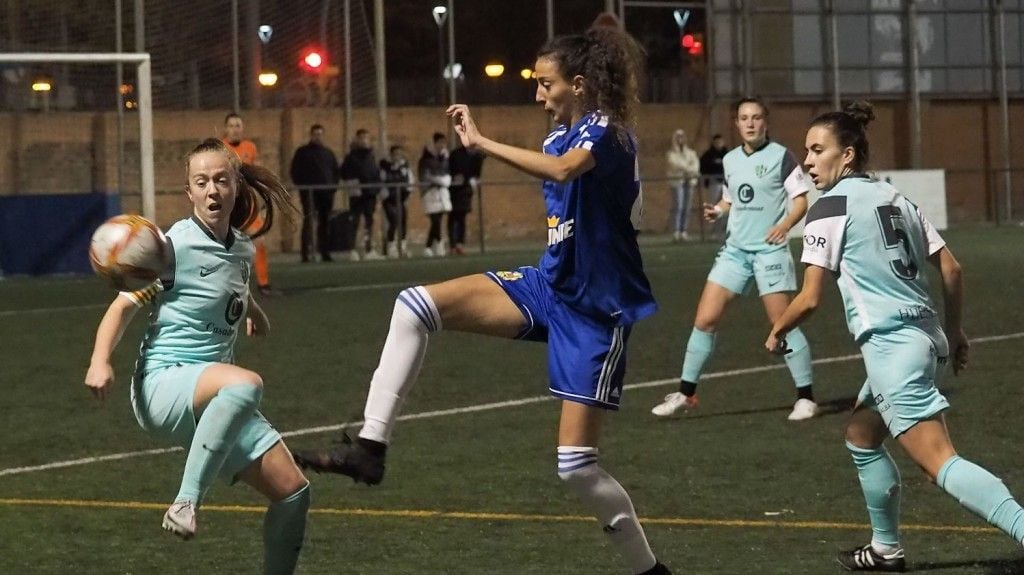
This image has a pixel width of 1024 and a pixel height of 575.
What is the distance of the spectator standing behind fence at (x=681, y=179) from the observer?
34.5 m

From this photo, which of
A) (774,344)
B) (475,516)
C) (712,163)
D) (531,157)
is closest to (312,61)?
(712,163)

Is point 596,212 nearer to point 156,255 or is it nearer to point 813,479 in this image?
point 156,255

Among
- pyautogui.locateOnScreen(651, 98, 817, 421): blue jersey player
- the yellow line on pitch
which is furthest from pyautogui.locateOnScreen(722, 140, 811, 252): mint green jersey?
the yellow line on pitch

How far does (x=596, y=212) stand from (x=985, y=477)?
5.42ft

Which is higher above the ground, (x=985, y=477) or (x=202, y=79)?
(x=202, y=79)

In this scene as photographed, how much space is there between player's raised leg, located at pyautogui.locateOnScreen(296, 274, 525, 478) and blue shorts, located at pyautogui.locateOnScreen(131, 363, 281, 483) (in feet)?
1.04

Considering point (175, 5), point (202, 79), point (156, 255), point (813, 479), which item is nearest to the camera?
point (156, 255)

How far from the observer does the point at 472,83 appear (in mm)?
38812

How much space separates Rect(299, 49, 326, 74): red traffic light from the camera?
3372 cm

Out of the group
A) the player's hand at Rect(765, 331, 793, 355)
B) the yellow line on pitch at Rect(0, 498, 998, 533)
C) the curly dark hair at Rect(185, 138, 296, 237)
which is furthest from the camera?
the yellow line on pitch at Rect(0, 498, 998, 533)

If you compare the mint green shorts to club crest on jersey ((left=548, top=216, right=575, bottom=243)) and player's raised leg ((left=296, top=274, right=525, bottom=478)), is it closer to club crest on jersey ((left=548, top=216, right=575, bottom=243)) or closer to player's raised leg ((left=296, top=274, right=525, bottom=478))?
club crest on jersey ((left=548, top=216, right=575, bottom=243))

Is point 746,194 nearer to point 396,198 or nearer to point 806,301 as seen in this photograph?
point 806,301

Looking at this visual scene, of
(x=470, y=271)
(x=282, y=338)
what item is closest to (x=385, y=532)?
(x=282, y=338)

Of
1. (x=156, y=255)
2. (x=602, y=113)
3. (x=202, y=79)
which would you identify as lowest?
(x=156, y=255)
